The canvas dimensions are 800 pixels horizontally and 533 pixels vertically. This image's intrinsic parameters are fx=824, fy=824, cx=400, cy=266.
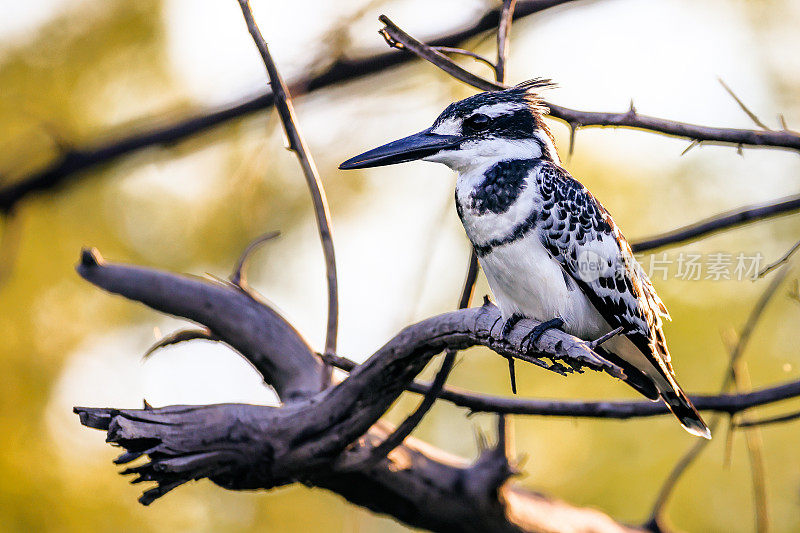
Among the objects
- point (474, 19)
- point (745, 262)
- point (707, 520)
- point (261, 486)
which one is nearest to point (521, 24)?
point (474, 19)

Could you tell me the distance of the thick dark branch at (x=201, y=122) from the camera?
3.21 meters

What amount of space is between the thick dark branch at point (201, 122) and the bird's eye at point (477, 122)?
1.87 ft

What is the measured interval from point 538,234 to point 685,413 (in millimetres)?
807

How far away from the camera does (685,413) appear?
2707mm

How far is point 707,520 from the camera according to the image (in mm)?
5305

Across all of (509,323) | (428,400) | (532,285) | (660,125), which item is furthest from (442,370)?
(660,125)

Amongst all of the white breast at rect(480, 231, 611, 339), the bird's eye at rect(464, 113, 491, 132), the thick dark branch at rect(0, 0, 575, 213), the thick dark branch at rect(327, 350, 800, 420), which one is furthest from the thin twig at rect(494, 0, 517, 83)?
the thick dark branch at rect(327, 350, 800, 420)

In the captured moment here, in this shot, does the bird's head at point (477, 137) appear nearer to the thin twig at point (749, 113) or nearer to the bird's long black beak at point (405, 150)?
the bird's long black beak at point (405, 150)

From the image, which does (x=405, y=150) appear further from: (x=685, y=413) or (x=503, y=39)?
(x=685, y=413)

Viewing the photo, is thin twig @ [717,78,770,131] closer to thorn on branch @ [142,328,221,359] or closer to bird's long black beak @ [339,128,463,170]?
bird's long black beak @ [339,128,463,170]

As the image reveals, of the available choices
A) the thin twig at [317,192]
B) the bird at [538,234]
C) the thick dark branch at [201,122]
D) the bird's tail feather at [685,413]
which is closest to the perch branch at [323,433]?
the bird at [538,234]

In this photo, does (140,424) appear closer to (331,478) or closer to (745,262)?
(331,478)

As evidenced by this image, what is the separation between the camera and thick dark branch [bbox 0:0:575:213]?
3205mm

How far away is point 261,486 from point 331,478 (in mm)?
259
